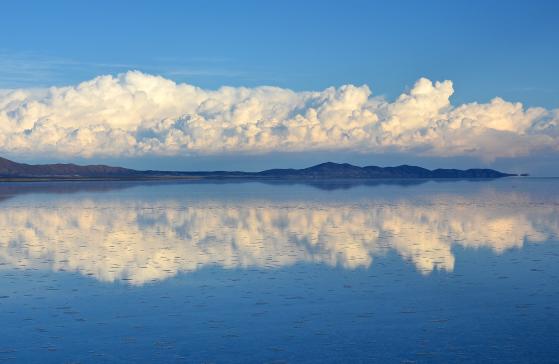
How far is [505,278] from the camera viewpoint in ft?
82.1

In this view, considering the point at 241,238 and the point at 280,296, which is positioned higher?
the point at 241,238

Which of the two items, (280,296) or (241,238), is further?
(241,238)

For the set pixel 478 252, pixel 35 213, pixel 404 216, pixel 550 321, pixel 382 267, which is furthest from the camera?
pixel 35 213

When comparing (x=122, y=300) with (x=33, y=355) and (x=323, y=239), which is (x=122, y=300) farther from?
(x=323, y=239)

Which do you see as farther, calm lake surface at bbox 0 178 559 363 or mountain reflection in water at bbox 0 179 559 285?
mountain reflection in water at bbox 0 179 559 285

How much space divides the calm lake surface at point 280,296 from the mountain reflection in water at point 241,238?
19cm

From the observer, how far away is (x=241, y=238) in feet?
125

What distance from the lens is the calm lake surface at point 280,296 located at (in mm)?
16078

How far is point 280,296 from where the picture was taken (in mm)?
21734

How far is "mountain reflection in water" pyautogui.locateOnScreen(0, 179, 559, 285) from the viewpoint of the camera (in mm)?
28781

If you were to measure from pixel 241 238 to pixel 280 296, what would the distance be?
1670 cm

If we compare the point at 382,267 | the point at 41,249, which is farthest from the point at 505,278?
the point at 41,249

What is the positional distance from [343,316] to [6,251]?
70.7 feet

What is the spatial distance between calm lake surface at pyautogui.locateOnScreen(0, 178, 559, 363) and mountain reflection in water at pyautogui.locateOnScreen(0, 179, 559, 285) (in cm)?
19
